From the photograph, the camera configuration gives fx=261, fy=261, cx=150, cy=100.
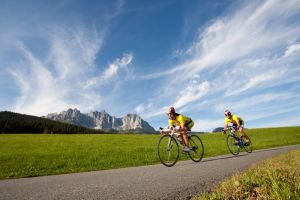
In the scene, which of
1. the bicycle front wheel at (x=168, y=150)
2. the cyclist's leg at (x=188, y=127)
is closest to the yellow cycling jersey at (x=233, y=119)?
the cyclist's leg at (x=188, y=127)

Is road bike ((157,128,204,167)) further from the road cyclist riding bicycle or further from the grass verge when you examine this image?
the grass verge

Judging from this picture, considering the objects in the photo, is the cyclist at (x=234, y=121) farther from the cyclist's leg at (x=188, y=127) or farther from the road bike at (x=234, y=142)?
the cyclist's leg at (x=188, y=127)

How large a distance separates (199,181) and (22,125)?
167290 mm

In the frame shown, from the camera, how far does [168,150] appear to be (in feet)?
39.9

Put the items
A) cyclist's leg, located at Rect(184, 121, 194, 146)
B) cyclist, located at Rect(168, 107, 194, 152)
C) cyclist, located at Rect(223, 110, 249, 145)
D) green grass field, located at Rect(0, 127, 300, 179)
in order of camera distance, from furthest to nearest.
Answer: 1. cyclist, located at Rect(223, 110, 249, 145)
2. green grass field, located at Rect(0, 127, 300, 179)
3. cyclist's leg, located at Rect(184, 121, 194, 146)
4. cyclist, located at Rect(168, 107, 194, 152)

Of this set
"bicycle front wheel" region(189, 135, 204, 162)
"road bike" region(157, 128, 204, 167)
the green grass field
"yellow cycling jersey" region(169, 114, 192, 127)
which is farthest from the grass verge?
the green grass field

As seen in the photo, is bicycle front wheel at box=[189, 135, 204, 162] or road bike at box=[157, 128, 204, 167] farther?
bicycle front wheel at box=[189, 135, 204, 162]

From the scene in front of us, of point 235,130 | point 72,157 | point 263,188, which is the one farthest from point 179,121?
point 72,157

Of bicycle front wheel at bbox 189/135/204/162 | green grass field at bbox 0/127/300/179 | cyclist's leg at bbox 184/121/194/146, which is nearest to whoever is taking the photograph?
cyclist's leg at bbox 184/121/194/146

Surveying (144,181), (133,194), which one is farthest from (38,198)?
(144,181)

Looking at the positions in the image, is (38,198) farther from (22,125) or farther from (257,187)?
(22,125)

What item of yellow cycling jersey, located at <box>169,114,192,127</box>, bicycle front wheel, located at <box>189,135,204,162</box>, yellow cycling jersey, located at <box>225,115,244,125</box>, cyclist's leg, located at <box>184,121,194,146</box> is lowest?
bicycle front wheel, located at <box>189,135,204,162</box>

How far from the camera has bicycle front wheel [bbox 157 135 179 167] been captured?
11875mm

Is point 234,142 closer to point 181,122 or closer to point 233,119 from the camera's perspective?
point 233,119
